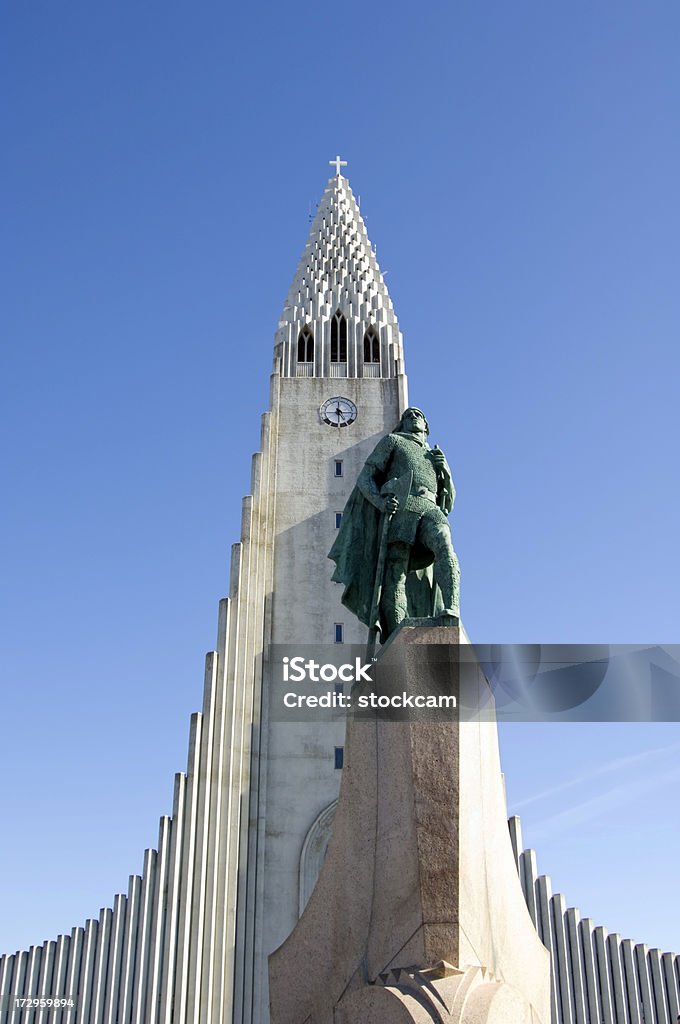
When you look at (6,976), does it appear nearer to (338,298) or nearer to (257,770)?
(257,770)

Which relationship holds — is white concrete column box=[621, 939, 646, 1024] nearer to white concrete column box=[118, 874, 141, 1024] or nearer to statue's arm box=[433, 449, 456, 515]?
white concrete column box=[118, 874, 141, 1024]

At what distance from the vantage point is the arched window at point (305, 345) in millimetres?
40469

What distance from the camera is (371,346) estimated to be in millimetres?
40719

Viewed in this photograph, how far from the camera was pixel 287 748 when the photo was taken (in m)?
32.2

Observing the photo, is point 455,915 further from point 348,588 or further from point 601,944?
point 601,944

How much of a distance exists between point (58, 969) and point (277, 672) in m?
9.96

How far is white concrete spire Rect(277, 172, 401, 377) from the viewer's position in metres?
39.8

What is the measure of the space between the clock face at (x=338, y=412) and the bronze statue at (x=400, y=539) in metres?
26.5

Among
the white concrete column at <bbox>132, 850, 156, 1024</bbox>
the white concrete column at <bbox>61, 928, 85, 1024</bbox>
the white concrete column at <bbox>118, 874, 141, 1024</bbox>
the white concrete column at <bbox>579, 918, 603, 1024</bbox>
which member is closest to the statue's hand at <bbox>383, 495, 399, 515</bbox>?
the white concrete column at <bbox>132, 850, 156, 1024</bbox>

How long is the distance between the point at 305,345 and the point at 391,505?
101 ft

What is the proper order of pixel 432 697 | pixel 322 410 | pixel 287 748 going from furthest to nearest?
pixel 322 410
pixel 287 748
pixel 432 697

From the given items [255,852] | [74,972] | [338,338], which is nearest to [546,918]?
[255,852]

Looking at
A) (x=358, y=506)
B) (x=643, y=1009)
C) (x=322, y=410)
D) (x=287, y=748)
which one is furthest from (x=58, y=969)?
(x=358, y=506)

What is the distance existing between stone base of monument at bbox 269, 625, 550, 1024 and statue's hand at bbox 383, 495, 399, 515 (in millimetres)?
1593
